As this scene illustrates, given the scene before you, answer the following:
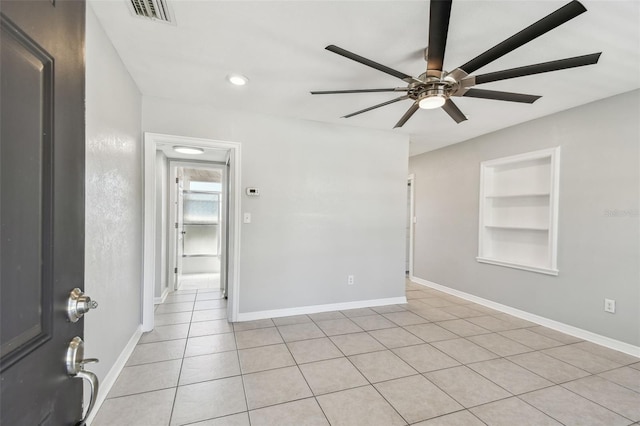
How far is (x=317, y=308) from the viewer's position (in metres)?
3.56

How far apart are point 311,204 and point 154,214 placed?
1727mm

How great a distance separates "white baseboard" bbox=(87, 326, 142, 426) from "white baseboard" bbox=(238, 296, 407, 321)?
1.03 meters

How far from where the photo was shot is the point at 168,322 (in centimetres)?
317

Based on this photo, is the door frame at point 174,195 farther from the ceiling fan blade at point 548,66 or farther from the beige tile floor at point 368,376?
the ceiling fan blade at point 548,66

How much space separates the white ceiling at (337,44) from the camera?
165 cm

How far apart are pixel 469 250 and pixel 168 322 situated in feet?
13.6

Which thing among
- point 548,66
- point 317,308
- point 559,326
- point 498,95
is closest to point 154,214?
point 317,308

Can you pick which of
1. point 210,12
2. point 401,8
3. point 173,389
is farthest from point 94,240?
point 401,8

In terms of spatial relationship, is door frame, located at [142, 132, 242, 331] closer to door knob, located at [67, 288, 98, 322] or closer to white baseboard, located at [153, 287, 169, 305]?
white baseboard, located at [153, 287, 169, 305]

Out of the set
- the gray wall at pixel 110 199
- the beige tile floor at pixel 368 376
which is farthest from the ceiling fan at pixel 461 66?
the beige tile floor at pixel 368 376

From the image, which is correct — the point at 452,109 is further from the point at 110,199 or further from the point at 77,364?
the point at 110,199

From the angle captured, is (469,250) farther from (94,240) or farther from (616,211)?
(94,240)

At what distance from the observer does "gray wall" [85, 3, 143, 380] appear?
168 cm

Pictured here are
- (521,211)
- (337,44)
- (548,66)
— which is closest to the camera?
(548,66)
